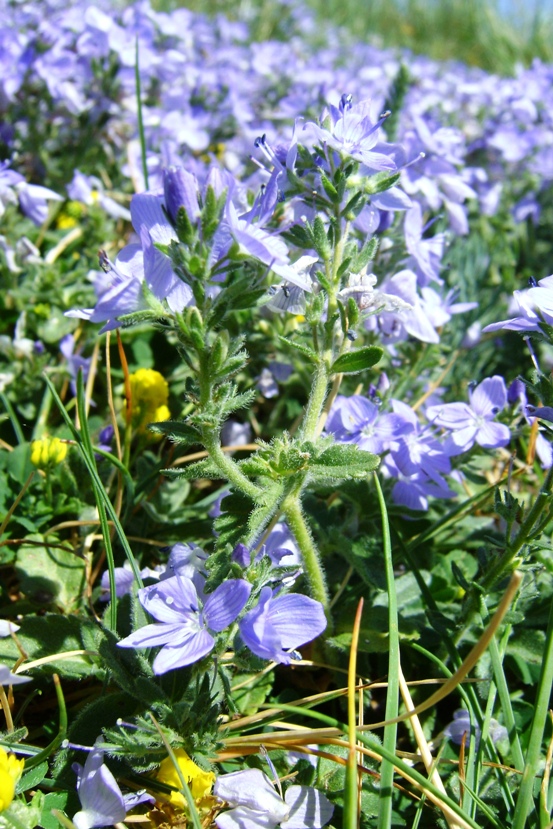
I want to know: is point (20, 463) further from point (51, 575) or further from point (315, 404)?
point (315, 404)

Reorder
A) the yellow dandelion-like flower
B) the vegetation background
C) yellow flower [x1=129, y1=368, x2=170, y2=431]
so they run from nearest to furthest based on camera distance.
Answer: yellow flower [x1=129, y1=368, x2=170, y2=431]
the yellow dandelion-like flower
the vegetation background

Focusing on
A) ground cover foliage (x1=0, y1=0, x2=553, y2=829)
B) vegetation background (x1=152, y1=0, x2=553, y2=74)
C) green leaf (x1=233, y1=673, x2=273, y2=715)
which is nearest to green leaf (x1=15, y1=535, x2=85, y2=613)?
ground cover foliage (x1=0, y1=0, x2=553, y2=829)

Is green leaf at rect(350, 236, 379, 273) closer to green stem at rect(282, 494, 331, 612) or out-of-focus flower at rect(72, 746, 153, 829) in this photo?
green stem at rect(282, 494, 331, 612)

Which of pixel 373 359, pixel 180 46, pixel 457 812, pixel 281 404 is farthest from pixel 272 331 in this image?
pixel 180 46

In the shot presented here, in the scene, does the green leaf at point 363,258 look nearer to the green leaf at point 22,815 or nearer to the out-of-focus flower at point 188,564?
the out-of-focus flower at point 188,564

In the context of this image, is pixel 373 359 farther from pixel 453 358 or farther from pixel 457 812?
pixel 453 358

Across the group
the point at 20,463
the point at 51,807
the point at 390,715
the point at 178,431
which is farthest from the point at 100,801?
the point at 20,463

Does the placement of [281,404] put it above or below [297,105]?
below
